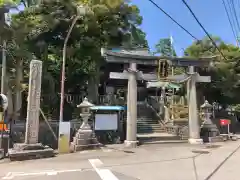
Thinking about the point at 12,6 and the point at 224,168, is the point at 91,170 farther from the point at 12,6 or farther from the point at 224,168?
the point at 12,6

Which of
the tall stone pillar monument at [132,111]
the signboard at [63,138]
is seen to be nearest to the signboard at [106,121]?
the tall stone pillar monument at [132,111]

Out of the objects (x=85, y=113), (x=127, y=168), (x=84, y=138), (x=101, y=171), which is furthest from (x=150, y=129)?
(x=101, y=171)

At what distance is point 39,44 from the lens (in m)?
20.3

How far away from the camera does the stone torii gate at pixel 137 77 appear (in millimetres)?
16375

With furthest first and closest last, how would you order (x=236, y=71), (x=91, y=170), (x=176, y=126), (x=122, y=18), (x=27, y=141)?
1. (x=236, y=71)
2. (x=122, y=18)
3. (x=176, y=126)
4. (x=27, y=141)
5. (x=91, y=170)

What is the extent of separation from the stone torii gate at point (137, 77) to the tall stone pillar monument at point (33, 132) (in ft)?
16.9

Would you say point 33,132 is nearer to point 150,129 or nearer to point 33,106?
point 33,106

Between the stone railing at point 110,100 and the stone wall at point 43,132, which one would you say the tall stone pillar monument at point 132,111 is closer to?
the stone wall at point 43,132

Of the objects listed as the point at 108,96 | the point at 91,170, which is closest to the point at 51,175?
the point at 91,170

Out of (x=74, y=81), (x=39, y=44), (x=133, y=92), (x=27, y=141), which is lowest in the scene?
(x=27, y=141)

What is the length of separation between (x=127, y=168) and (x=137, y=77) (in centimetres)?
853

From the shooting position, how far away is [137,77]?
1711cm

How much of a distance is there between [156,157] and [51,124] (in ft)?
23.5

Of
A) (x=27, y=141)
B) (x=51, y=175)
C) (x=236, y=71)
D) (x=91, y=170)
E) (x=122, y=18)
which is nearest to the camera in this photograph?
A: (x=51, y=175)
